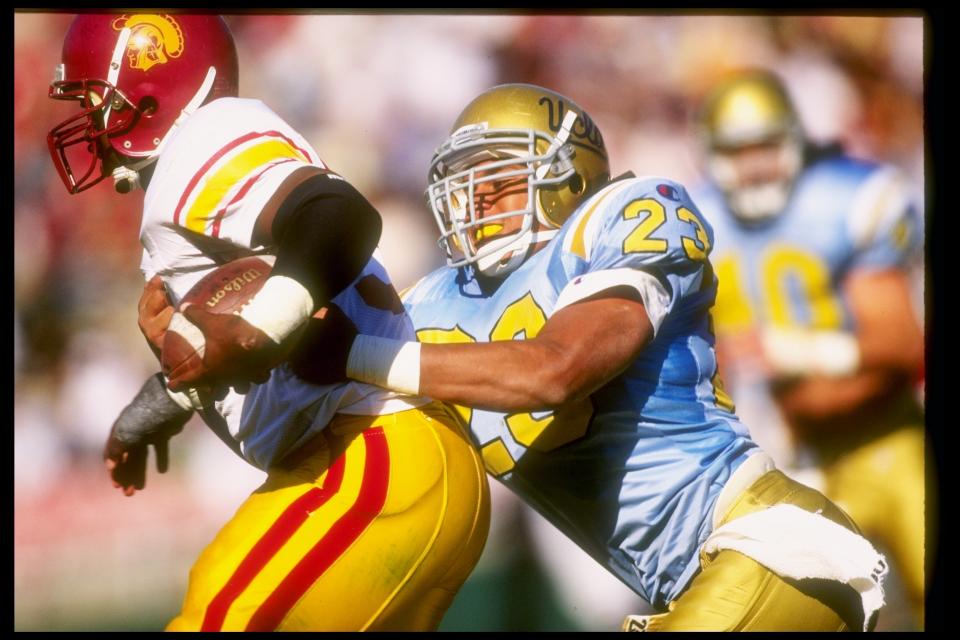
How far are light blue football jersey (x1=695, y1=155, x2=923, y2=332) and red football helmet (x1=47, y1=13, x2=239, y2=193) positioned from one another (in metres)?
2.08

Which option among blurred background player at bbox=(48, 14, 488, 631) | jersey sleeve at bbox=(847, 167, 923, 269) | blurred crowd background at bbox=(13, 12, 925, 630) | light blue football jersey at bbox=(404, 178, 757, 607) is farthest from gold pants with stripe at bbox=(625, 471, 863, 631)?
jersey sleeve at bbox=(847, 167, 923, 269)

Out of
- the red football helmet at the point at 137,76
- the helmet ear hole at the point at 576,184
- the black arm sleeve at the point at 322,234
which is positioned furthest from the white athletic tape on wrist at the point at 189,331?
the helmet ear hole at the point at 576,184

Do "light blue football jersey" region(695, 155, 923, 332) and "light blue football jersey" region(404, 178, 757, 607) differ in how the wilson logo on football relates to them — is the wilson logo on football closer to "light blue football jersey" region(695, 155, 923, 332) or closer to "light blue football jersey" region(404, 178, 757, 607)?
"light blue football jersey" region(404, 178, 757, 607)

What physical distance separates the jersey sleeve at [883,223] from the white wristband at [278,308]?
2483 mm

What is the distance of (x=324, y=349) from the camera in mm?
1768

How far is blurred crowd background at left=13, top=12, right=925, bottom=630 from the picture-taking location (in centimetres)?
358

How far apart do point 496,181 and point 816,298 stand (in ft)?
5.91

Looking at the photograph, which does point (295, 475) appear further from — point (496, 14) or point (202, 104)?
point (496, 14)

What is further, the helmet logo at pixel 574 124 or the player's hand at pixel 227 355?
the helmet logo at pixel 574 124

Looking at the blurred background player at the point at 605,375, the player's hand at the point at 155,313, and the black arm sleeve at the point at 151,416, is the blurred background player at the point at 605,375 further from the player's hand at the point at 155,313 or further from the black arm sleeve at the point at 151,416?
the black arm sleeve at the point at 151,416

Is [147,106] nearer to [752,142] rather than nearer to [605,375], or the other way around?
[605,375]

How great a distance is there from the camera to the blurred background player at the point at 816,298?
360 cm

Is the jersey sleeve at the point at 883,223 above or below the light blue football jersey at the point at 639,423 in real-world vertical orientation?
above
